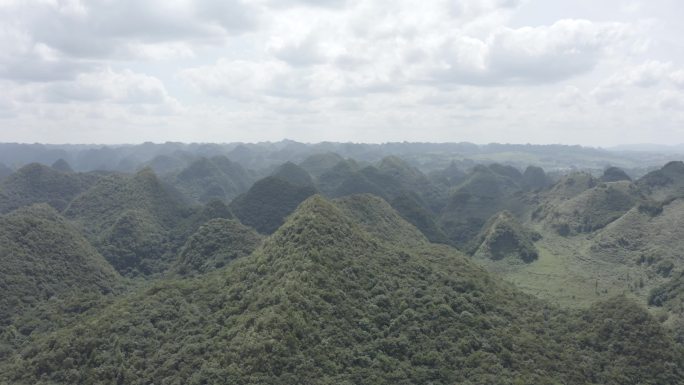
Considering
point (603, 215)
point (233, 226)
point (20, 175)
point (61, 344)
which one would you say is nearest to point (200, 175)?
point (20, 175)

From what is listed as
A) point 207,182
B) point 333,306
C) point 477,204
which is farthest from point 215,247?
point 207,182

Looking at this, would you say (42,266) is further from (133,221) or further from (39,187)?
(39,187)

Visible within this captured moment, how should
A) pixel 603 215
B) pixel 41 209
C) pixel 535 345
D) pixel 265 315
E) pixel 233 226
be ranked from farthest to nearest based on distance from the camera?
pixel 603 215
pixel 41 209
pixel 233 226
pixel 535 345
pixel 265 315

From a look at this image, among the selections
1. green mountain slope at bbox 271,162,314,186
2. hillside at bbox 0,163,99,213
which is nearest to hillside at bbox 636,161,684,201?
green mountain slope at bbox 271,162,314,186

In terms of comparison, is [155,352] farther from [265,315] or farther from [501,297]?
[501,297]

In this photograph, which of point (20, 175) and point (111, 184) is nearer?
point (111, 184)

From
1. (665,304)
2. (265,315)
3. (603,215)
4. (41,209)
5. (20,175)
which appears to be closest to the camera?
(265,315)

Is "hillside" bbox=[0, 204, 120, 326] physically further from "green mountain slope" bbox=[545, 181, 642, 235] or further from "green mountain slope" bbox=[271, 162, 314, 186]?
"green mountain slope" bbox=[271, 162, 314, 186]
